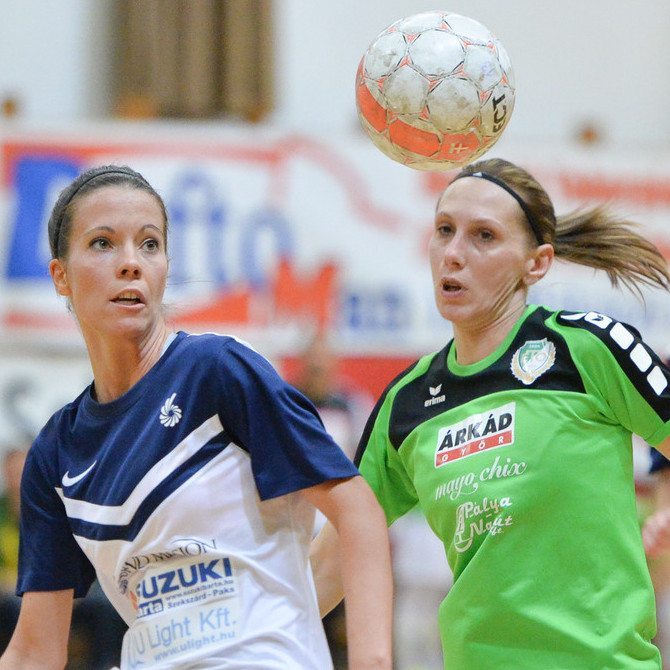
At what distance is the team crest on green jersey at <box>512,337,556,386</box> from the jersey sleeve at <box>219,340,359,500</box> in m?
0.72

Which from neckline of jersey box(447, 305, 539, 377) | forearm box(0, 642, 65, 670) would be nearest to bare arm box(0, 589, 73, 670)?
forearm box(0, 642, 65, 670)

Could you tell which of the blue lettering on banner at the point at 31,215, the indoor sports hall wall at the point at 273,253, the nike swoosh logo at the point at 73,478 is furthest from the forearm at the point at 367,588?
the blue lettering on banner at the point at 31,215

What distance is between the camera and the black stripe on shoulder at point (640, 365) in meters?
3.02

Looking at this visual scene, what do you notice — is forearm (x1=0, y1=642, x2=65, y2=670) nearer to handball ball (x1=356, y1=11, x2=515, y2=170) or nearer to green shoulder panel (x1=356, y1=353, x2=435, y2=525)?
green shoulder panel (x1=356, y1=353, x2=435, y2=525)

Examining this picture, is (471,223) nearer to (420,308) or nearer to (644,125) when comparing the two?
(420,308)

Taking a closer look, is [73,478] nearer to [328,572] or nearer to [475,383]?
[328,572]

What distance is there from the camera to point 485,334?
10.9 feet

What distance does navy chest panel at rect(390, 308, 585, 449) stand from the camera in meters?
3.15

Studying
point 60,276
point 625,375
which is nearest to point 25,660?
point 60,276

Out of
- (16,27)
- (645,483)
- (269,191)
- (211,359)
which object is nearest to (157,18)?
(16,27)

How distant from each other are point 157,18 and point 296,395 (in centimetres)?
671

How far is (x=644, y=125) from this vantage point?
377 inches

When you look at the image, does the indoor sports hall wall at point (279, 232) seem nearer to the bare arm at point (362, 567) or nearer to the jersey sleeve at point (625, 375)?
the jersey sleeve at point (625, 375)

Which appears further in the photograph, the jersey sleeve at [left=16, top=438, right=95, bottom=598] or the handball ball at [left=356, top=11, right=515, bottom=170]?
the handball ball at [left=356, top=11, right=515, bottom=170]
